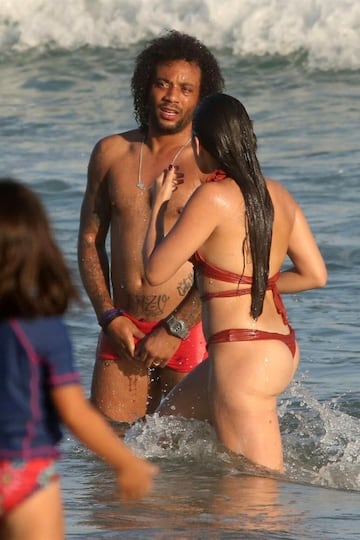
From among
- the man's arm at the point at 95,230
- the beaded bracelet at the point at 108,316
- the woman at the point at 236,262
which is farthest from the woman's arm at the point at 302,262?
the man's arm at the point at 95,230

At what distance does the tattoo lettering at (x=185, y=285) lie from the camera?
19.6 feet

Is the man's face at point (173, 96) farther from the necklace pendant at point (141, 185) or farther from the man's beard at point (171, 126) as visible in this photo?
the necklace pendant at point (141, 185)

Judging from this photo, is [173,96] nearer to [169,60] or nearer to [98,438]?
[169,60]

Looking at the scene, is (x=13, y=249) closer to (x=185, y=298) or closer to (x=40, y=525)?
(x=40, y=525)

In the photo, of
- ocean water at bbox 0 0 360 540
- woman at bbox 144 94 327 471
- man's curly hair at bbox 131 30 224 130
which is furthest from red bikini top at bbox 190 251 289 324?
man's curly hair at bbox 131 30 224 130

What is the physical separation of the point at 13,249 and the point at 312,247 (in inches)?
88.9

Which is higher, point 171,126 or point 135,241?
point 171,126

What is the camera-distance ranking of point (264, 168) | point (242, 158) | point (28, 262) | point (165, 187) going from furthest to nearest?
point (264, 168), point (165, 187), point (242, 158), point (28, 262)

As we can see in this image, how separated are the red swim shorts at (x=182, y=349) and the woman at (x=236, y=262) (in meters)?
0.79

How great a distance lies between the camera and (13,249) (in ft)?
10.3

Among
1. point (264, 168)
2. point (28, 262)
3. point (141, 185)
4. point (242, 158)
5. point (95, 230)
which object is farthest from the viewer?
point (264, 168)

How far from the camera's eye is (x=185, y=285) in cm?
599

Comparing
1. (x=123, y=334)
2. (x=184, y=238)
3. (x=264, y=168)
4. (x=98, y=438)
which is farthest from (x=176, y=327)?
(x=264, y=168)

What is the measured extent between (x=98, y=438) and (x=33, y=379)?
198 mm
